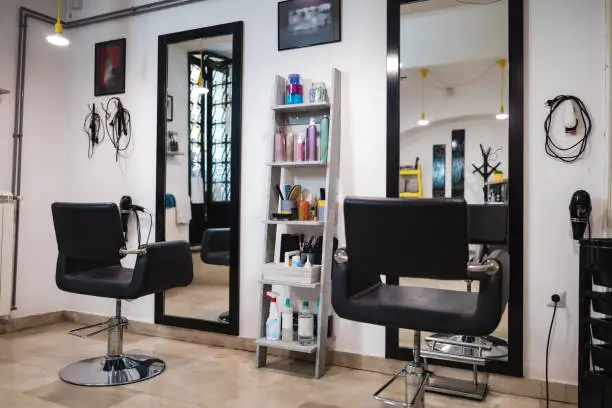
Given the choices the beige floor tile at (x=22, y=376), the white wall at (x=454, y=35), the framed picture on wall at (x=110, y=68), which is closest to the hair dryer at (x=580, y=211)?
the white wall at (x=454, y=35)

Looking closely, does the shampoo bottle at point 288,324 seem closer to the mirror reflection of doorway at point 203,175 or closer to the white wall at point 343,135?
the white wall at point 343,135

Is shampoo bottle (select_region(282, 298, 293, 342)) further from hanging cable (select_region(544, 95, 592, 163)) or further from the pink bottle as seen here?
hanging cable (select_region(544, 95, 592, 163))

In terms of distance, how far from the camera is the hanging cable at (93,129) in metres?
3.88

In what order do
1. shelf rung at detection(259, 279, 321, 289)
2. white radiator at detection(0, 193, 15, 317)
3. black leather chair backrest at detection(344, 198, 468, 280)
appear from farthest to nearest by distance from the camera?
1. white radiator at detection(0, 193, 15, 317)
2. shelf rung at detection(259, 279, 321, 289)
3. black leather chair backrest at detection(344, 198, 468, 280)

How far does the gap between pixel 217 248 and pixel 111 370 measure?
1.02m

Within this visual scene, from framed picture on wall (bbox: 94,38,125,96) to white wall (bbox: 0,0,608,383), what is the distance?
80mm

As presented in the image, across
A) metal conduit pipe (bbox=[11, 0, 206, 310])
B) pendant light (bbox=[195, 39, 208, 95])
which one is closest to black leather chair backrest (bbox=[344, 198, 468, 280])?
pendant light (bbox=[195, 39, 208, 95])

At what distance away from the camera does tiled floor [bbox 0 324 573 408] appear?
238 cm

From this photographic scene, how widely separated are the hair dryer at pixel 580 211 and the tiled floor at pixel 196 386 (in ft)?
2.91

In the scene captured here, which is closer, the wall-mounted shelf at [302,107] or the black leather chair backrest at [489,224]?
the black leather chair backrest at [489,224]

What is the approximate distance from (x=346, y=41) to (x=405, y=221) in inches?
68.5

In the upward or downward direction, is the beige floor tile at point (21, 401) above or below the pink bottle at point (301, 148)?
below

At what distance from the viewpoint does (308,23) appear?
307cm

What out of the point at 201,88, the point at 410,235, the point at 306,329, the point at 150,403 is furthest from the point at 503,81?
the point at 150,403
